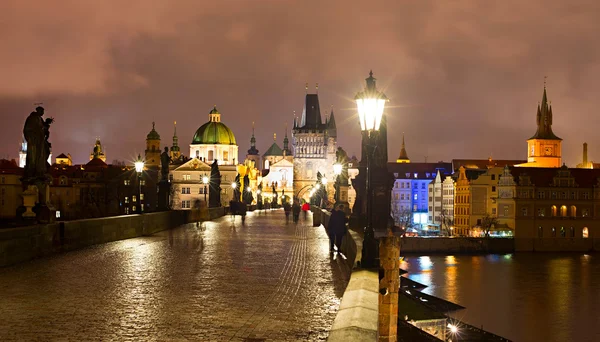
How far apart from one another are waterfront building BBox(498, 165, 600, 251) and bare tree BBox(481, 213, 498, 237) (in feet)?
4.24

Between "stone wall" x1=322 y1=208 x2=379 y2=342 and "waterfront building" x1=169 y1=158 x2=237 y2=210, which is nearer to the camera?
"stone wall" x1=322 y1=208 x2=379 y2=342

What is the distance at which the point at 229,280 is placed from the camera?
13875mm

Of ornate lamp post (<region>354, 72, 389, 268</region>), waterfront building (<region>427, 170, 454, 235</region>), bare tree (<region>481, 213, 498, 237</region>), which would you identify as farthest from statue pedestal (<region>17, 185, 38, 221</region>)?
waterfront building (<region>427, 170, 454, 235</region>)

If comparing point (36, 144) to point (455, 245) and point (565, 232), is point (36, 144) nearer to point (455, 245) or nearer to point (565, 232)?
point (455, 245)

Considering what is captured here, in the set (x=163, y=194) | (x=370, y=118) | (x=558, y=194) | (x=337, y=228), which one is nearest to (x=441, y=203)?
(x=558, y=194)

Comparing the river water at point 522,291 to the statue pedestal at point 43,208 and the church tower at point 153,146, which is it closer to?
the statue pedestal at point 43,208

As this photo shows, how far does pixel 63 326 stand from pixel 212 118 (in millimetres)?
162112

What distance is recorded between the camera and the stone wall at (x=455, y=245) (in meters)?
81.4

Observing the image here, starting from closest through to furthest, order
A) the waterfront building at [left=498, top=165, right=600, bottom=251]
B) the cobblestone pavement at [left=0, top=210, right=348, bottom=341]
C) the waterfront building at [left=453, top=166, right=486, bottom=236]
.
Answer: the cobblestone pavement at [left=0, top=210, right=348, bottom=341] → the waterfront building at [left=498, top=165, right=600, bottom=251] → the waterfront building at [left=453, top=166, right=486, bottom=236]

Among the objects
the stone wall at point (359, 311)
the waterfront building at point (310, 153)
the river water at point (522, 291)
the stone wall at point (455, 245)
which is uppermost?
the waterfront building at point (310, 153)

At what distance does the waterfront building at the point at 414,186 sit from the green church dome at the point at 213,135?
34.6 meters

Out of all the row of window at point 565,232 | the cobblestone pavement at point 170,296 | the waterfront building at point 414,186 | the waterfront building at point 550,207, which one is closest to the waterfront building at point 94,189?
the waterfront building at point 550,207

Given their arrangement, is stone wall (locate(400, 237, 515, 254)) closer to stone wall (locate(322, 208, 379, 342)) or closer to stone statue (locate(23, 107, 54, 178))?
stone statue (locate(23, 107, 54, 178))

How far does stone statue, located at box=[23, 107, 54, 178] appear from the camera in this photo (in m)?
18.2
